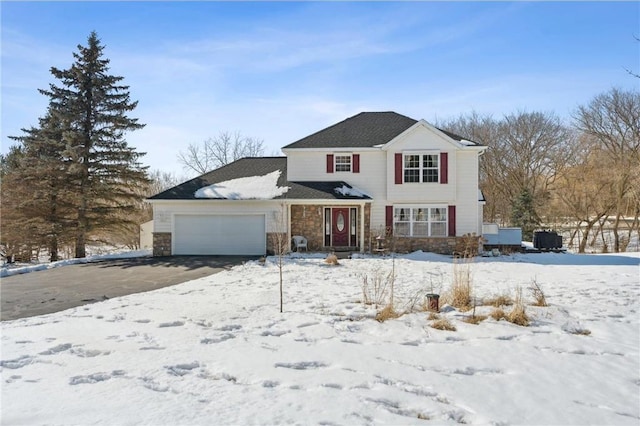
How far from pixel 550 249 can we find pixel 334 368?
60.6 ft

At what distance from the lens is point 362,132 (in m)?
20.2

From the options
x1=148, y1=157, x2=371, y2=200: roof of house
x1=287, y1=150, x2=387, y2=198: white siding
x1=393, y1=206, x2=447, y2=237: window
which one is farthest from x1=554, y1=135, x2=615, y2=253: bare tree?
x1=148, y1=157, x2=371, y2=200: roof of house

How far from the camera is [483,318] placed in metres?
6.16

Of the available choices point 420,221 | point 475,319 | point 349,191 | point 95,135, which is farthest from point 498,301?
point 95,135

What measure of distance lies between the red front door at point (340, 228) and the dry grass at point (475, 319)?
1258 centimetres

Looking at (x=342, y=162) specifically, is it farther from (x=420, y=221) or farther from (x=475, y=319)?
(x=475, y=319)

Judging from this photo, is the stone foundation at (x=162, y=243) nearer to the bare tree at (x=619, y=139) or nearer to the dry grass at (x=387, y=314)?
the dry grass at (x=387, y=314)

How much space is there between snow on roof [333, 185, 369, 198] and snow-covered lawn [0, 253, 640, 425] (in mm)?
10688

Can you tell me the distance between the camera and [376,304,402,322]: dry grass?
20.1ft

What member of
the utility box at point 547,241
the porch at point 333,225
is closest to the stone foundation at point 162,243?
the porch at point 333,225

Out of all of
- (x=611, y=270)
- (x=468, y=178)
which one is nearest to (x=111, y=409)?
(x=611, y=270)

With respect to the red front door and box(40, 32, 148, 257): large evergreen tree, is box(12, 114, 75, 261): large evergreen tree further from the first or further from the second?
the red front door

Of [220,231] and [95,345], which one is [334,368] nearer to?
[95,345]

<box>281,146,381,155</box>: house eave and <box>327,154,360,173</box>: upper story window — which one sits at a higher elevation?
<box>281,146,381,155</box>: house eave
